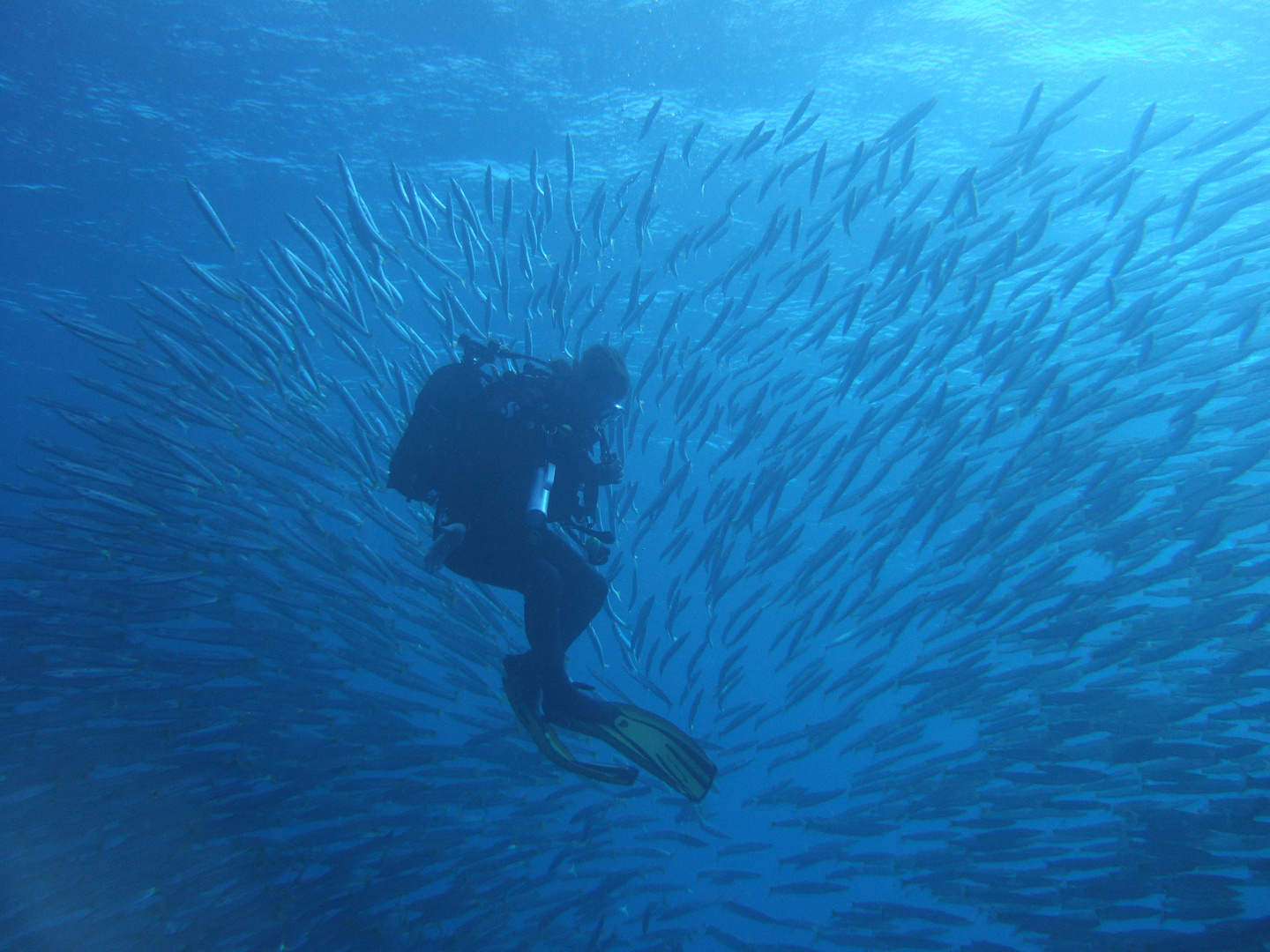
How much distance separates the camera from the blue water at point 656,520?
7.61m

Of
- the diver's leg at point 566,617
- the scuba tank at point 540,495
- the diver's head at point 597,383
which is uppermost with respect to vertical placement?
the diver's head at point 597,383

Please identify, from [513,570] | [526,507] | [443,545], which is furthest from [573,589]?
[443,545]

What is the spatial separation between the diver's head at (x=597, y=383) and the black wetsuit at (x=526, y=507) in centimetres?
10

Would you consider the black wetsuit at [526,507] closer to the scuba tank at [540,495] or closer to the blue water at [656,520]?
the scuba tank at [540,495]

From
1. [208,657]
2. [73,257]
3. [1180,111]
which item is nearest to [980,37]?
[1180,111]

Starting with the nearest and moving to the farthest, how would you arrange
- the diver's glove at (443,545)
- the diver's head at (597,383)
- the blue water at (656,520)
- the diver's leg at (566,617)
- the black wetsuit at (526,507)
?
the diver's glove at (443,545) → the black wetsuit at (526,507) → the diver's head at (597,383) → the diver's leg at (566,617) → the blue water at (656,520)

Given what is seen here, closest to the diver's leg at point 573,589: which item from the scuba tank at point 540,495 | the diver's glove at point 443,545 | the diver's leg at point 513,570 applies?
the diver's leg at point 513,570

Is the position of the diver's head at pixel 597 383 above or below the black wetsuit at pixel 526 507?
above

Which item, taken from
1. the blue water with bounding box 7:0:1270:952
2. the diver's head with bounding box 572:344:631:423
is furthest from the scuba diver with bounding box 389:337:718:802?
the blue water with bounding box 7:0:1270:952

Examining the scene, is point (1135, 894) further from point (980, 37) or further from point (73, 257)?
point (73, 257)

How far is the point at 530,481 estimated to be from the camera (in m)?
3.64

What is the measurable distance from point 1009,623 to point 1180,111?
10377 mm

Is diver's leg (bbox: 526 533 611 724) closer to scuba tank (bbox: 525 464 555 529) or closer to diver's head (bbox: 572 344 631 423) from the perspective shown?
scuba tank (bbox: 525 464 555 529)

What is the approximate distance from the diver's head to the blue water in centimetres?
385
